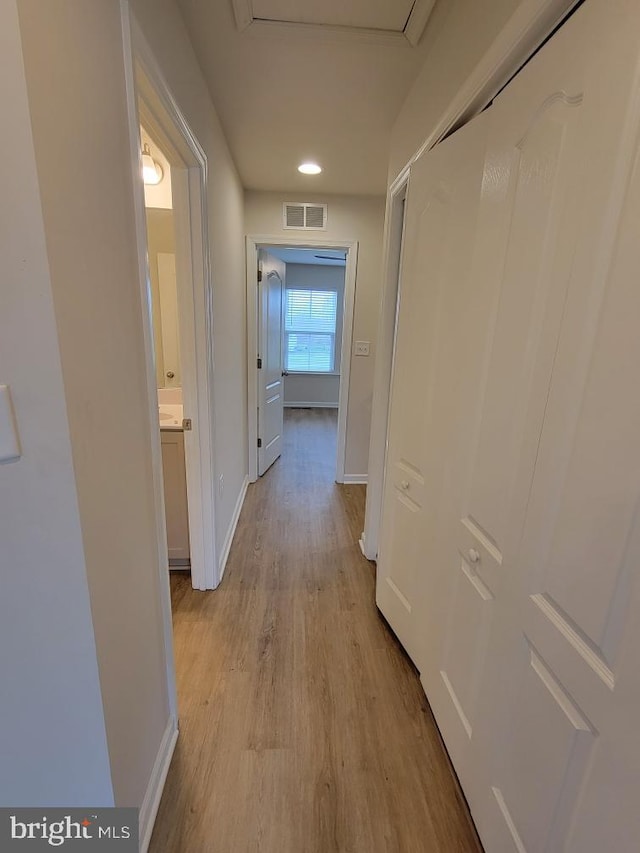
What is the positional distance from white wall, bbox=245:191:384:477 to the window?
3143mm

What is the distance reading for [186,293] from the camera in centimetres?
179

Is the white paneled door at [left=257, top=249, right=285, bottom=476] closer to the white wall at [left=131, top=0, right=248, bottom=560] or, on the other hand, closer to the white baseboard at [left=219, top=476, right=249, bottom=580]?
the white wall at [left=131, top=0, right=248, bottom=560]

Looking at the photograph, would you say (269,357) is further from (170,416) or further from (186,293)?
(186,293)

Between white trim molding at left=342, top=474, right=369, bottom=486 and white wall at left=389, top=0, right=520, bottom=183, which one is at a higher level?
white wall at left=389, top=0, right=520, bottom=183

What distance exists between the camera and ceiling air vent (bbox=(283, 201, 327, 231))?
10.5 feet

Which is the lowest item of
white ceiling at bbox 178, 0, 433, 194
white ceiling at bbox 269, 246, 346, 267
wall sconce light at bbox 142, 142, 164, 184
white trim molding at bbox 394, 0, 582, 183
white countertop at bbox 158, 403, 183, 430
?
white countertop at bbox 158, 403, 183, 430

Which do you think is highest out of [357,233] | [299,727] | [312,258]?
[312,258]

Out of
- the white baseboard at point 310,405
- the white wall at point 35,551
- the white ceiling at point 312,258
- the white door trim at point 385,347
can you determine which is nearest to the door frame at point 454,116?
the white door trim at point 385,347

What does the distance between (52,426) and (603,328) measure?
100cm

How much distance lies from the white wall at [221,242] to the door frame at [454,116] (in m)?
0.93

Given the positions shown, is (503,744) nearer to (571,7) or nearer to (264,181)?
(571,7)

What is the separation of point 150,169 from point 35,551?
2.27 metres
